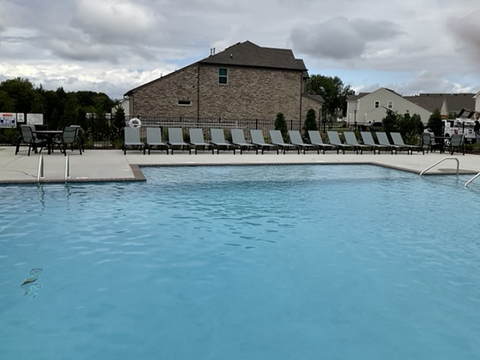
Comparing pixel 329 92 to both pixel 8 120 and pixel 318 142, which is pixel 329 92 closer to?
pixel 318 142

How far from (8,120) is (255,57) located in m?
20.6

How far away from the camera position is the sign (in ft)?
61.3

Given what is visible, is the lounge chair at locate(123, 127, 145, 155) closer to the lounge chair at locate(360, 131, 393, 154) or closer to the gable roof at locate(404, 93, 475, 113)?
the lounge chair at locate(360, 131, 393, 154)

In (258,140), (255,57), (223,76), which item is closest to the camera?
(258,140)

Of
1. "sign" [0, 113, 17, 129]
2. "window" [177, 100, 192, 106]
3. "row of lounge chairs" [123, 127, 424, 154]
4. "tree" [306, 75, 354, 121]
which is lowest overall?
"row of lounge chairs" [123, 127, 424, 154]

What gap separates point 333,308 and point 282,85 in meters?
32.4

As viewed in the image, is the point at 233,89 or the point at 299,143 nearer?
the point at 299,143

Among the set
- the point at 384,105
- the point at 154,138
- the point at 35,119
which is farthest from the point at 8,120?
the point at 384,105

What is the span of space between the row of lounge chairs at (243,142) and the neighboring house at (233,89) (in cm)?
1442

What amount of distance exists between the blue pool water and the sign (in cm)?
1196

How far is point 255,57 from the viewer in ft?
115

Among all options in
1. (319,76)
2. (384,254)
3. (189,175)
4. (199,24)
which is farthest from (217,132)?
(319,76)

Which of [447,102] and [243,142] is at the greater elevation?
[447,102]

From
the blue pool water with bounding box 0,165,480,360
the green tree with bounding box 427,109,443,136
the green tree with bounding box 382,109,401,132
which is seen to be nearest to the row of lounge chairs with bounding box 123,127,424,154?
the green tree with bounding box 382,109,401,132
